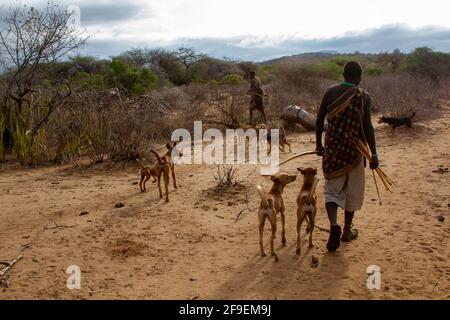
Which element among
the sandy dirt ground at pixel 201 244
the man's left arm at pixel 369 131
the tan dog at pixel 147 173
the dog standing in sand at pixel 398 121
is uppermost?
the man's left arm at pixel 369 131

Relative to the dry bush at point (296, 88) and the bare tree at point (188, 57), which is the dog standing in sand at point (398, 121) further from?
the bare tree at point (188, 57)

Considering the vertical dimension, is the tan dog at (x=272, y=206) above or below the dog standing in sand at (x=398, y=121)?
below

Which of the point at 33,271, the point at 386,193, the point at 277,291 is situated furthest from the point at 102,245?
the point at 386,193

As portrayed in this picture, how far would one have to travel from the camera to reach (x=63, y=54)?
9641 millimetres

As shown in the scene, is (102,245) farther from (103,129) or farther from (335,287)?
(103,129)

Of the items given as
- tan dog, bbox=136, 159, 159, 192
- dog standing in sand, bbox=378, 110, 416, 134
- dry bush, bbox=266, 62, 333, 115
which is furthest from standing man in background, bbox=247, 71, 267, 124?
tan dog, bbox=136, 159, 159, 192

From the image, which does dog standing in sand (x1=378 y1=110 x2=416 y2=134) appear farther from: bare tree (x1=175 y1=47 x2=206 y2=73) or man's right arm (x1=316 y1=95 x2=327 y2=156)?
bare tree (x1=175 y1=47 x2=206 y2=73)

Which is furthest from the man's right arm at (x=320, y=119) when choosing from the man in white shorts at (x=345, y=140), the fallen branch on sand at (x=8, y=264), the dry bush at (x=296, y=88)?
the dry bush at (x=296, y=88)

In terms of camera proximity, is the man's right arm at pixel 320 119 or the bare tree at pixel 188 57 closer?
the man's right arm at pixel 320 119

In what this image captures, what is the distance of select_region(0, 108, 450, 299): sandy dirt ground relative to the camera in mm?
3814

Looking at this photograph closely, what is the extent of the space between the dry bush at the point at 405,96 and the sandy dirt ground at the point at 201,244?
3929 mm

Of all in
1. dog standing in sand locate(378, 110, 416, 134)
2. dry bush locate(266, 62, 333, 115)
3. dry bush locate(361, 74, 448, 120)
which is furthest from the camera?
dry bush locate(266, 62, 333, 115)

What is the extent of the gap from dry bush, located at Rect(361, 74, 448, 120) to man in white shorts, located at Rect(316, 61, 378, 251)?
7178 mm

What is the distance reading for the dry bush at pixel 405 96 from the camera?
436 inches
